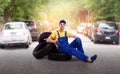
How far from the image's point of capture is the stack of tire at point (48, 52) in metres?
14.1

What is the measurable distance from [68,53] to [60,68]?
5.87 feet

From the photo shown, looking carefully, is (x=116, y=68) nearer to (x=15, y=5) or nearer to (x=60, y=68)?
(x=60, y=68)

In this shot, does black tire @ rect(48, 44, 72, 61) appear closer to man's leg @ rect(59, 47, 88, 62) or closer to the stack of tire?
the stack of tire

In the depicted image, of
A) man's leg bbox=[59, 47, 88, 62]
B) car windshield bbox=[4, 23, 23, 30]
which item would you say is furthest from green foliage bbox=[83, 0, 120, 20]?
man's leg bbox=[59, 47, 88, 62]

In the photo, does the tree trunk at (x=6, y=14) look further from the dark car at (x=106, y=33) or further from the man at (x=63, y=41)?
the man at (x=63, y=41)

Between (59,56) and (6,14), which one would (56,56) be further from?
(6,14)

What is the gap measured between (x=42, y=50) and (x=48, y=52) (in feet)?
0.94

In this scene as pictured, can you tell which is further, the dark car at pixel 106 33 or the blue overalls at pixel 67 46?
the dark car at pixel 106 33

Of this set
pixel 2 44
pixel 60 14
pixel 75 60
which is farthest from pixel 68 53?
pixel 60 14

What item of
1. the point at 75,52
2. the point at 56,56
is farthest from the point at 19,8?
the point at 75,52

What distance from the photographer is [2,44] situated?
21547mm

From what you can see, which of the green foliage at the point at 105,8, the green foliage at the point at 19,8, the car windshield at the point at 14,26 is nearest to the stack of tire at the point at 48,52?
the car windshield at the point at 14,26

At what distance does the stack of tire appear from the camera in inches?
554

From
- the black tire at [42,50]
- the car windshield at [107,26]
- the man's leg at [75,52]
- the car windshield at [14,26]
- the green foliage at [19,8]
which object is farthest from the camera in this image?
the green foliage at [19,8]
